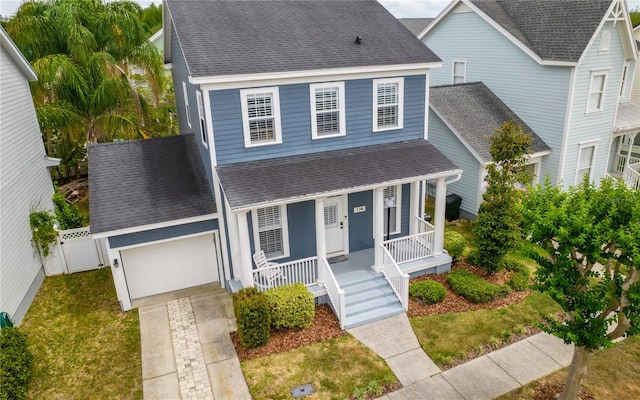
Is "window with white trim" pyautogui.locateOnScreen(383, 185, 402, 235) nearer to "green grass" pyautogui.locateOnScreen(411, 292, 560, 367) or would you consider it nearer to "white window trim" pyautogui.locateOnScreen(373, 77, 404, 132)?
"white window trim" pyautogui.locateOnScreen(373, 77, 404, 132)

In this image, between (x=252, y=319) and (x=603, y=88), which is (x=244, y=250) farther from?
(x=603, y=88)

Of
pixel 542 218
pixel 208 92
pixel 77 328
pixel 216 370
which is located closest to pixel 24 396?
pixel 77 328

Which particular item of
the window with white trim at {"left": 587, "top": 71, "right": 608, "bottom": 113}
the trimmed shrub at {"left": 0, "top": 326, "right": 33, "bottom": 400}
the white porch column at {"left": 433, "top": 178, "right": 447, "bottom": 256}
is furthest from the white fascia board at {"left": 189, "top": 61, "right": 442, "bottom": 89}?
the window with white trim at {"left": 587, "top": 71, "right": 608, "bottom": 113}

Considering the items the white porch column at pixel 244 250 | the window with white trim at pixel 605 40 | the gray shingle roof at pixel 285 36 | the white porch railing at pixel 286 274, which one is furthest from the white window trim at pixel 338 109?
the window with white trim at pixel 605 40

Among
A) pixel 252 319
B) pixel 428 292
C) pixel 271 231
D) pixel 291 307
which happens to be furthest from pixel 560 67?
pixel 252 319

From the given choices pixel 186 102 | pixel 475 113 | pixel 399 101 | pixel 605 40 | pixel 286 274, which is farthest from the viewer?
pixel 475 113

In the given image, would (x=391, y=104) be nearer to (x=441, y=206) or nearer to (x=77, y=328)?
(x=441, y=206)
